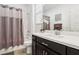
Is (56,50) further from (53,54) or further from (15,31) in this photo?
(15,31)

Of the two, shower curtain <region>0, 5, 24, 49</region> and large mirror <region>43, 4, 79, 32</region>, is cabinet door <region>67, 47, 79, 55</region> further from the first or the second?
shower curtain <region>0, 5, 24, 49</region>

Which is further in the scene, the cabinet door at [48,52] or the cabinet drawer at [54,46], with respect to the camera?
the cabinet door at [48,52]

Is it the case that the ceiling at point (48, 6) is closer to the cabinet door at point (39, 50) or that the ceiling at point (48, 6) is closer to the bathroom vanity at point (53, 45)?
the bathroom vanity at point (53, 45)

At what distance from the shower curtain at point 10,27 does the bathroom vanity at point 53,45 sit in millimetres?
213

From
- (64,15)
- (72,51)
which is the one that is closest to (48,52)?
(72,51)

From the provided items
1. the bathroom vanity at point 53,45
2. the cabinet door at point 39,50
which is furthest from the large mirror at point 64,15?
the cabinet door at point 39,50

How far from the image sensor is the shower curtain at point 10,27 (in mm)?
1314

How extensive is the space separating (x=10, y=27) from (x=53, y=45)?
2.06 ft

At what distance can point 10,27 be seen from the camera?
135 centimetres

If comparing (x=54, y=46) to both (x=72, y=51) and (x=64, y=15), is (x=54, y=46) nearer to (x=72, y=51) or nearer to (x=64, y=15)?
(x=72, y=51)
